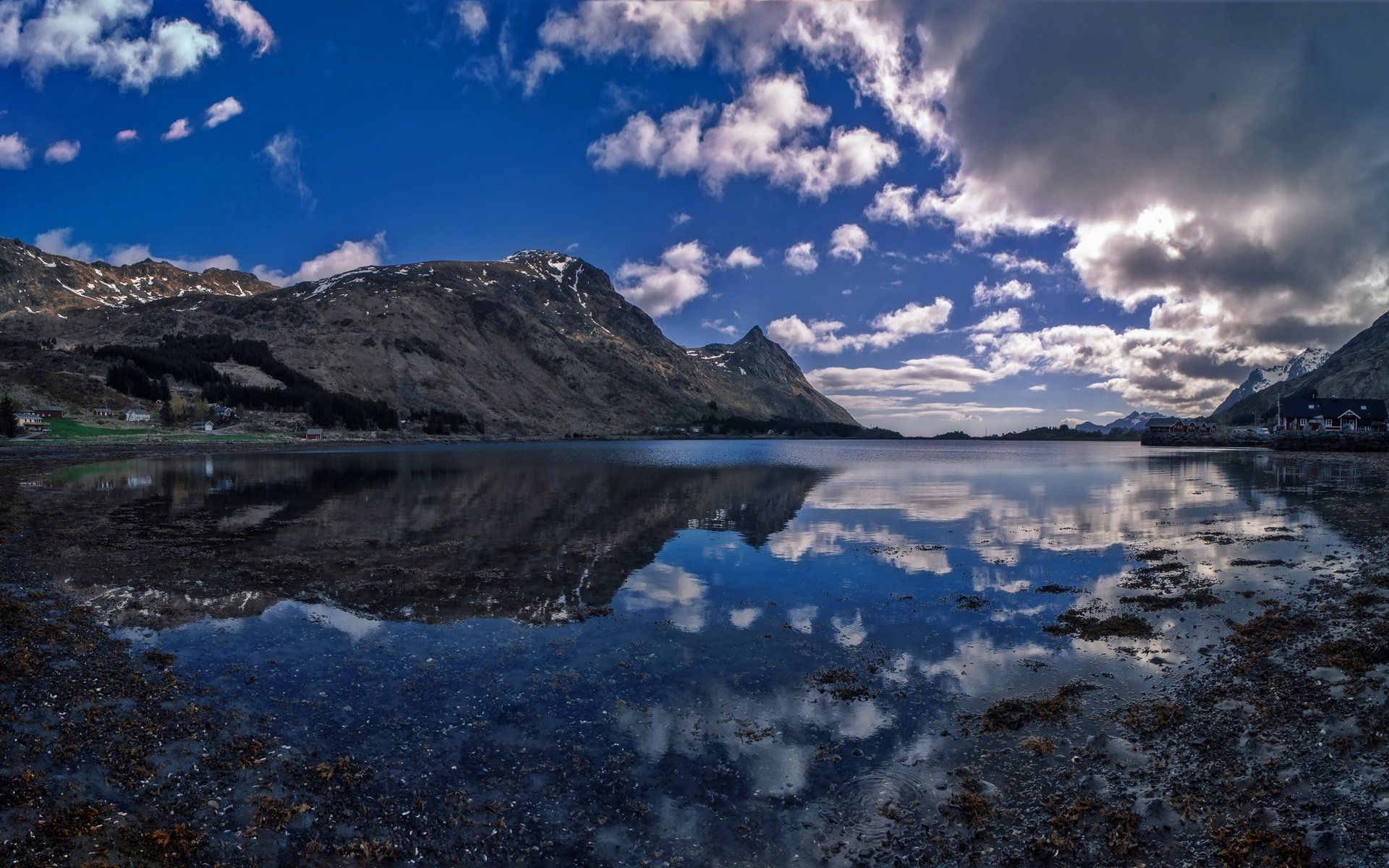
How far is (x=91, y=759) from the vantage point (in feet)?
39.7

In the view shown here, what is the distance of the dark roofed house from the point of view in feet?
469

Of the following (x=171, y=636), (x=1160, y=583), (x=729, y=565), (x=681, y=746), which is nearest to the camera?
(x=681, y=746)

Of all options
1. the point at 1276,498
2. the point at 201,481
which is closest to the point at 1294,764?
the point at 1276,498

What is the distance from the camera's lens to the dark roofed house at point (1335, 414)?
142875mm

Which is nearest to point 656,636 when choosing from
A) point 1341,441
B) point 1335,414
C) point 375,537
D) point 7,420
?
point 375,537

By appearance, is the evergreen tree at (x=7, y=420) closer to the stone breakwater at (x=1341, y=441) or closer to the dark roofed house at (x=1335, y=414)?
the stone breakwater at (x=1341, y=441)

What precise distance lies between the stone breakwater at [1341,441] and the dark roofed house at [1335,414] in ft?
12.1

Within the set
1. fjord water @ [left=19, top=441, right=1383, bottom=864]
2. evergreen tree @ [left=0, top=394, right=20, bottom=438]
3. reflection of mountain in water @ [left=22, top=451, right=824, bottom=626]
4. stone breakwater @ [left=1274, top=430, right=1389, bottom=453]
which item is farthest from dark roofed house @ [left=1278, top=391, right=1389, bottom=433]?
evergreen tree @ [left=0, top=394, right=20, bottom=438]

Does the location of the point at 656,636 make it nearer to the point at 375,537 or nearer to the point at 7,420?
the point at 375,537

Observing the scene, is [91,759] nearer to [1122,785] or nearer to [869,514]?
[1122,785]

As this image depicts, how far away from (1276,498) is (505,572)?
64.3 meters

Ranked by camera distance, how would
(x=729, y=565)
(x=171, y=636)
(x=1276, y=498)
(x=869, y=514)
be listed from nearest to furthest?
(x=171, y=636), (x=729, y=565), (x=869, y=514), (x=1276, y=498)

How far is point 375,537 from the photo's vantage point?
127ft

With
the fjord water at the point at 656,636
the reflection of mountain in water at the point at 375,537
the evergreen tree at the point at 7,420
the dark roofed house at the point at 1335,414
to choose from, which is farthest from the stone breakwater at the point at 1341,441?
the evergreen tree at the point at 7,420
